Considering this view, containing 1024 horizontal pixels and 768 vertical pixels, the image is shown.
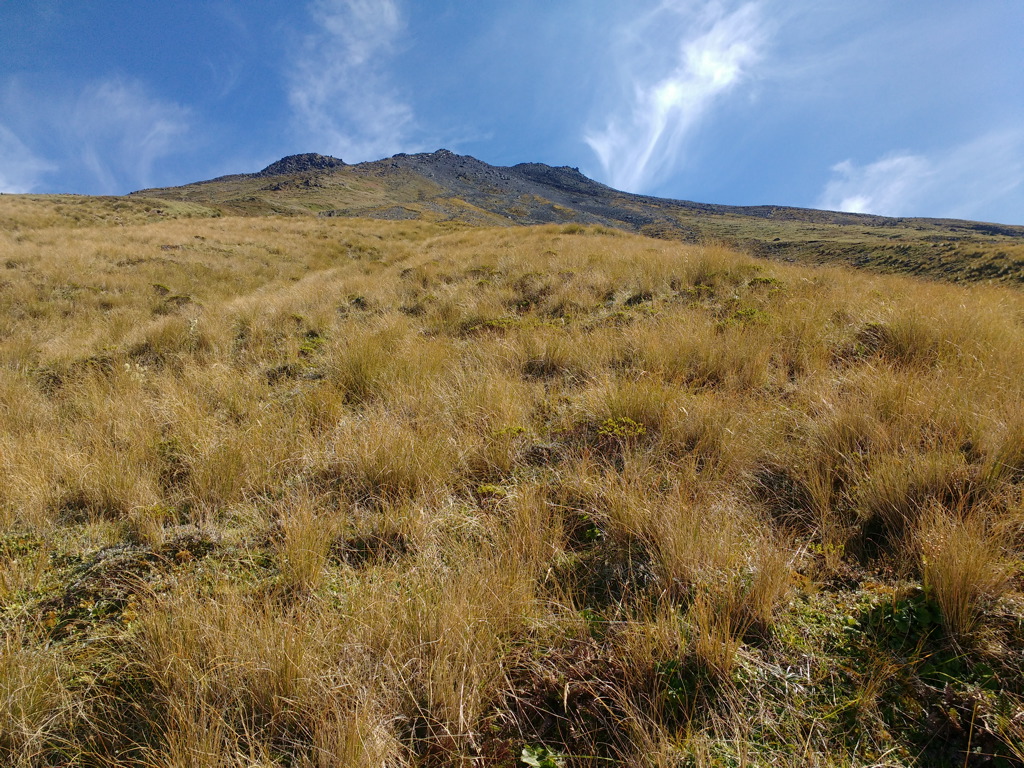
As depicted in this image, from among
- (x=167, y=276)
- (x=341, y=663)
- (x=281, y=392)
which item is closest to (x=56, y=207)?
(x=167, y=276)

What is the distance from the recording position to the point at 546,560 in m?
2.00

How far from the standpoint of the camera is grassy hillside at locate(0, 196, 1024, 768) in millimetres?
1328

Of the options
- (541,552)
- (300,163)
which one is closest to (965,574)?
Result: (541,552)

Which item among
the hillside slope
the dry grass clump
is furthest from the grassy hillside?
the hillside slope

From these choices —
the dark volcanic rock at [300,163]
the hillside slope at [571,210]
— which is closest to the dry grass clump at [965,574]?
the hillside slope at [571,210]

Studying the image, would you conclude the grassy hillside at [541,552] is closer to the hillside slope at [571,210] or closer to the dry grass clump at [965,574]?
the dry grass clump at [965,574]

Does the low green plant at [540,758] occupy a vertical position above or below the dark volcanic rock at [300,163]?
below

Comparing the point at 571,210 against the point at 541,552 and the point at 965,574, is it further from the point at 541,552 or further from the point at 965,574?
the point at 965,574

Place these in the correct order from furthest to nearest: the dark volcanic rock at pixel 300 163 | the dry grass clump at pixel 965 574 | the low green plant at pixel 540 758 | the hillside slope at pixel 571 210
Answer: the dark volcanic rock at pixel 300 163 → the hillside slope at pixel 571 210 → the dry grass clump at pixel 965 574 → the low green plant at pixel 540 758

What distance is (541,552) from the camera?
6.54ft

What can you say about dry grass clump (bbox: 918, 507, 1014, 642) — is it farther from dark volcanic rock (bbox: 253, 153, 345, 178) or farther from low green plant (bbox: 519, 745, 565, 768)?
dark volcanic rock (bbox: 253, 153, 345, 178)

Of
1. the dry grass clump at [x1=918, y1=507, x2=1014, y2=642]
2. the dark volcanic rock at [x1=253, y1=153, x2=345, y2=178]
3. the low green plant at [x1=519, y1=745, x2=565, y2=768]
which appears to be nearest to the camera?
the low green plant at [x1=519, y1=745, x2=565, y2=768]

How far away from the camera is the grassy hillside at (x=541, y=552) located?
1.33 meters

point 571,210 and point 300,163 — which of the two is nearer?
point 571,210
